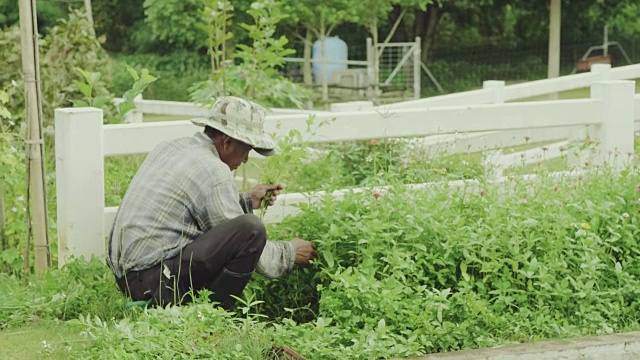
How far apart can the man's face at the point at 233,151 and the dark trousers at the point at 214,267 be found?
0.43 m

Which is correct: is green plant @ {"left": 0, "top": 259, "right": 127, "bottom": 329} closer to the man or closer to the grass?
the grass

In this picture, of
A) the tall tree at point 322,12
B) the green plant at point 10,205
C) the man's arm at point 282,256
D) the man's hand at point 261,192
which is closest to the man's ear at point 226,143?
the man's hand at point 261,192

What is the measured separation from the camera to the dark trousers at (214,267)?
6.25 m

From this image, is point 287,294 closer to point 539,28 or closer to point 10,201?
point 10,201

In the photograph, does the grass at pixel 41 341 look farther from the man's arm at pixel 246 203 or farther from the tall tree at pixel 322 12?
the tall tree at pixel 322 12

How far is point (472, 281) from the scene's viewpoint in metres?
6.39

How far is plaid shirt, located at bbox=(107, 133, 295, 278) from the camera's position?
6.38 meters

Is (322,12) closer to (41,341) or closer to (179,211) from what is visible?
(179,211)

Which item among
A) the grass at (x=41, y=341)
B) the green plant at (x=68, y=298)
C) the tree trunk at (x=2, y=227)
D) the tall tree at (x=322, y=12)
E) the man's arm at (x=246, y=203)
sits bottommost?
the grass at (x=41, y=341)

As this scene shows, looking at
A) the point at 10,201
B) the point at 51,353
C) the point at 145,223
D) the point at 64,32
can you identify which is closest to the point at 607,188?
the point at 145,223

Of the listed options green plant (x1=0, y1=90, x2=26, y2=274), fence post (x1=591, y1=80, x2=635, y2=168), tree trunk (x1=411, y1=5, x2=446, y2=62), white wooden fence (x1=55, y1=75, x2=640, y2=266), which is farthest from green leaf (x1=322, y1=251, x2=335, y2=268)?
tree trunk (x1=411, y1=5, x2=446, y2=62)

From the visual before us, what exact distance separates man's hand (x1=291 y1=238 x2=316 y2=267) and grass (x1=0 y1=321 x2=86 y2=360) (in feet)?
3.79

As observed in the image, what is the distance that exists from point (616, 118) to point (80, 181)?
389 centimetres

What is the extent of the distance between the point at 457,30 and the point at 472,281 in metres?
37.2
